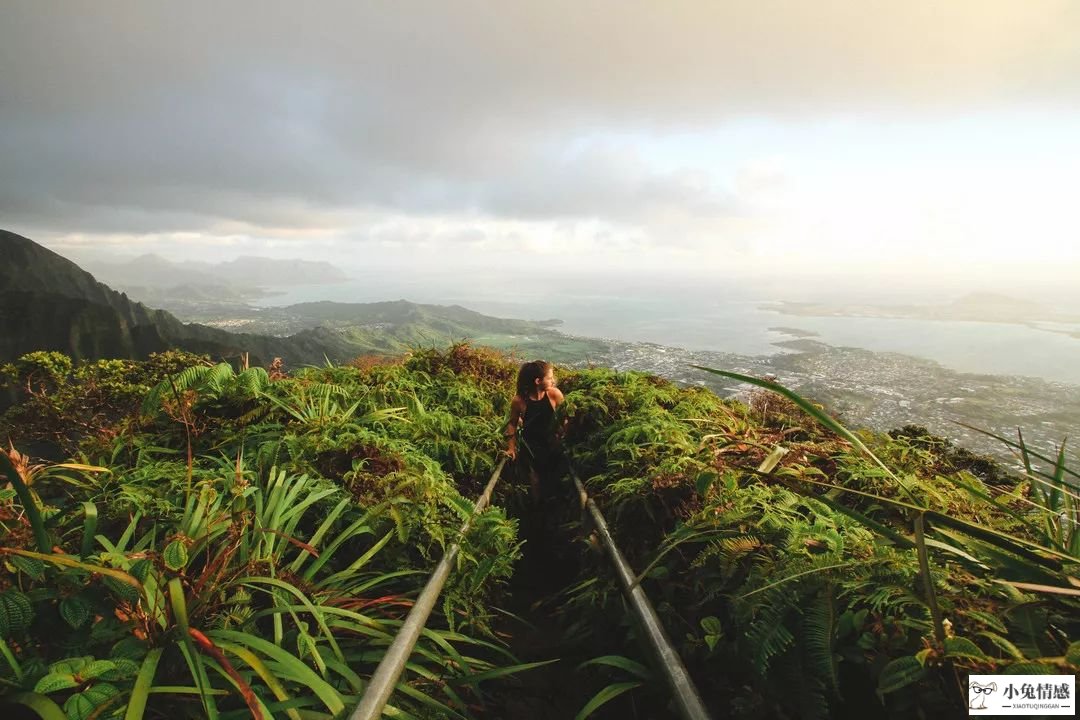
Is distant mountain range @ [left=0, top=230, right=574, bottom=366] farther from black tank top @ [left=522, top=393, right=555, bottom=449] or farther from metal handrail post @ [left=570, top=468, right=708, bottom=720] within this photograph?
metal handrail post @ [left=570, top=468, right=708, bottom=720]

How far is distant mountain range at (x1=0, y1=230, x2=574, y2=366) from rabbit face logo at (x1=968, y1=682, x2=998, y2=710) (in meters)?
6.32

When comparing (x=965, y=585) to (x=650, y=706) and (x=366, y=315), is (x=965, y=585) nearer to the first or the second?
(x=650, y=706)

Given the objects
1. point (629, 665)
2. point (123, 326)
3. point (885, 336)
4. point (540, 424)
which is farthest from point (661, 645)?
point (885, 336)

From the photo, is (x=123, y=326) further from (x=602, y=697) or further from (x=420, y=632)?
(x=602, y=697)

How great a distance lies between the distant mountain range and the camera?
63281mm

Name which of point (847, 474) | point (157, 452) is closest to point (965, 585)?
point (847, 474)

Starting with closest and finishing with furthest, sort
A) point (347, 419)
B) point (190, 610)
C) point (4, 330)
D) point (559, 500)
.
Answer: point (190, 610) < point (347, 419) < point (559, 500) < point (4, 330)

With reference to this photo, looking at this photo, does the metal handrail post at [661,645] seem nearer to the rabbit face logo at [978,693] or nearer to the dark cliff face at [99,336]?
the rabbit face logo at [978,693]

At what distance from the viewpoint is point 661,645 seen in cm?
162

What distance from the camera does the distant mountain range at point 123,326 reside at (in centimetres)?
6328

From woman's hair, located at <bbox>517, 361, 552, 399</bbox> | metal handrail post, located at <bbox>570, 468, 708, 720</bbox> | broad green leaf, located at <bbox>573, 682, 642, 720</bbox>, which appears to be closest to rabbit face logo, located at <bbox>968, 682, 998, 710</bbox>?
metal handrail post, located at <bbox>570, 468, 708, 720</bbox>

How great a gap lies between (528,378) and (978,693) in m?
3.68

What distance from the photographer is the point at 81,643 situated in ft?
4.45

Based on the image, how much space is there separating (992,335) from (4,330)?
584 feet
